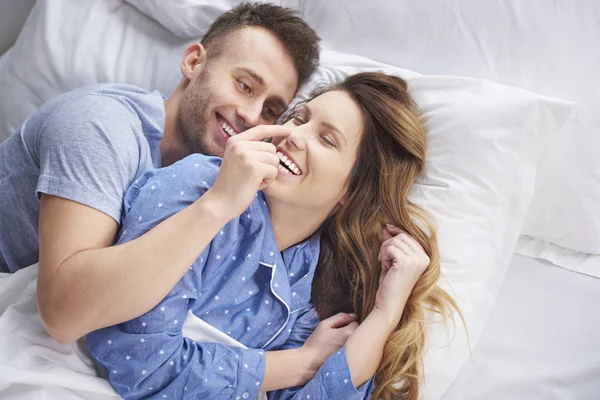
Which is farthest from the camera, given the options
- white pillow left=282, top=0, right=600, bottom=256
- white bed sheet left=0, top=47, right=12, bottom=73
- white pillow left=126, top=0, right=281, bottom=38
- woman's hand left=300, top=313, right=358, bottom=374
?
white bed sheet left=0, top=47, right=12, bottom=73

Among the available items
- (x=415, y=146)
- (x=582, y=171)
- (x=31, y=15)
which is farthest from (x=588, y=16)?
(x=31, y=15)

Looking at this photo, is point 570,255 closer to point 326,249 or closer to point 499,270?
point 499,270

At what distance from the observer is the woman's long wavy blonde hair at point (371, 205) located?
138 cm

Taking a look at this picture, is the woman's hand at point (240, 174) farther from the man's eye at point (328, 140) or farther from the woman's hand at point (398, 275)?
the woman's hand at point (398, 275)

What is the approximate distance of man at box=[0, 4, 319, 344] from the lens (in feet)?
3.48

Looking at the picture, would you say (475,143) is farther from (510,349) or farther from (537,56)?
(510,349)

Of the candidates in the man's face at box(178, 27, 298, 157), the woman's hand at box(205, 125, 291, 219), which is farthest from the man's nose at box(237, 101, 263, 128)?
the woman's hand at box(205, 125, 291, 219)

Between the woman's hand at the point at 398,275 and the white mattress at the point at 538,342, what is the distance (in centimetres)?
24

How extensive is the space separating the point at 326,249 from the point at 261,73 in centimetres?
51

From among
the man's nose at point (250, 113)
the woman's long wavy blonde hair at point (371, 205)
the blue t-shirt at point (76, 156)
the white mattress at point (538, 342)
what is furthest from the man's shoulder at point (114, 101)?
the white mattress at point (538, 342)

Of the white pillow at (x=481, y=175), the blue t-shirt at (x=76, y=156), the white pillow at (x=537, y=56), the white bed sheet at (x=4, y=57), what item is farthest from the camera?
the white bed sheet at (x=4, y=57)

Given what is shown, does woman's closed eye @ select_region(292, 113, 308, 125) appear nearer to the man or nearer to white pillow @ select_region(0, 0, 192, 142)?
the man

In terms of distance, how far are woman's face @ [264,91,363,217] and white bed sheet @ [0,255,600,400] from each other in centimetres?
49

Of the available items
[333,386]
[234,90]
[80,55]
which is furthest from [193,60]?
[333,386]
